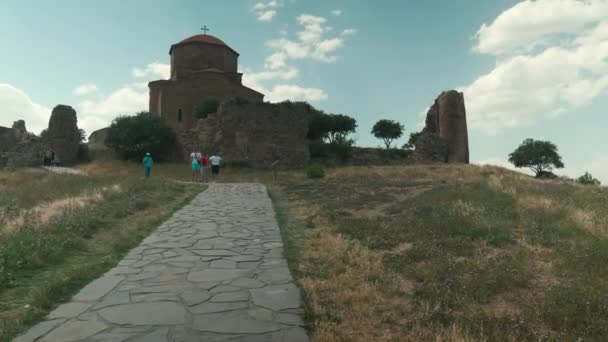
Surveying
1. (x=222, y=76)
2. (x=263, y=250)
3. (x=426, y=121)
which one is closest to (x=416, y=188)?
(x=263, y=250)

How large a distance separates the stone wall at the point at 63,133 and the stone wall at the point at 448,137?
76.8 feet

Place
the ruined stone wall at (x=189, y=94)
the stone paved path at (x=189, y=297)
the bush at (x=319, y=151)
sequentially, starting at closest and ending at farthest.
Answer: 1. the stone paved path at (x=189, y=297)
2. the bush at (x=319, y=151)
3. the ruined stone wall at (x=189, y=94)

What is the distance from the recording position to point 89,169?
2872 cm

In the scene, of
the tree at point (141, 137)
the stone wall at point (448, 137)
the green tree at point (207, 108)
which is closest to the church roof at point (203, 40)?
the green tree at point (207, 108)

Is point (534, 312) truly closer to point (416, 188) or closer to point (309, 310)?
point (309, 310)

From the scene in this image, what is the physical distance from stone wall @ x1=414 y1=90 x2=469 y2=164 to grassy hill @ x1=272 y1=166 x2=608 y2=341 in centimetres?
1728

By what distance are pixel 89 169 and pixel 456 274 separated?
1111 inches

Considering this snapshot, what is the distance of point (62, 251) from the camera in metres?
5.68

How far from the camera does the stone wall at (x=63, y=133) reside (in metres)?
31.7

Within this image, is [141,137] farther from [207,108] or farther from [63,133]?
[207,108]

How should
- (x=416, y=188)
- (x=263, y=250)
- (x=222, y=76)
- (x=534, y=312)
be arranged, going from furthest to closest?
(x=222, y=76) < (x=416, y=188) < (x=263, y=250) < (x=534, y=312)

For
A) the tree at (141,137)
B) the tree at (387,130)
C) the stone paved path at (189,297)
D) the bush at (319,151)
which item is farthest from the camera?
the tree at (387,130)

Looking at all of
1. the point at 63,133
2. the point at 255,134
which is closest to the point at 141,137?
the point at 63,133

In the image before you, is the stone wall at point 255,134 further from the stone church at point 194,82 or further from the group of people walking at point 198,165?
the stone church at point 194,82
